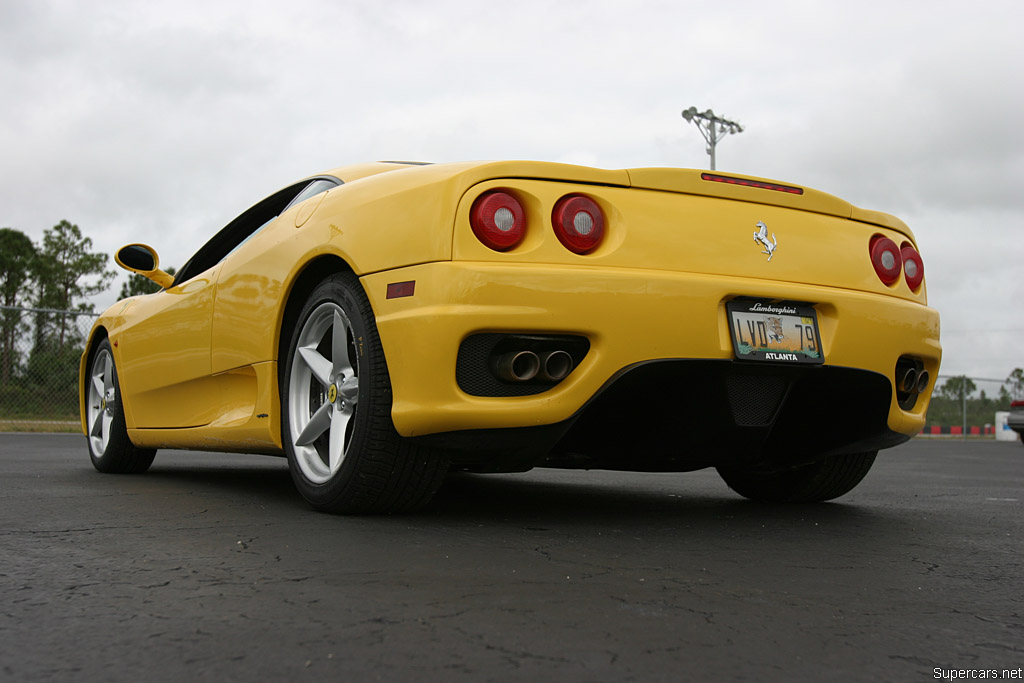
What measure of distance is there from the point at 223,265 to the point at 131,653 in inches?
110

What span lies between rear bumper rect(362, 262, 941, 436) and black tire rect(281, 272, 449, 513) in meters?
0.11

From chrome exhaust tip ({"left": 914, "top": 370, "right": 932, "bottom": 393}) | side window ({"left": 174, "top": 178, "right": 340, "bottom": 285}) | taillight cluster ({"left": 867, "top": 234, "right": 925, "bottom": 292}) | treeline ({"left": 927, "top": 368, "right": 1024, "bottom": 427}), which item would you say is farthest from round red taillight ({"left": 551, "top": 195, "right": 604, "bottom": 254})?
treeline ({"left": 927, "top": 368, "right": 1024, "bottom": 427})

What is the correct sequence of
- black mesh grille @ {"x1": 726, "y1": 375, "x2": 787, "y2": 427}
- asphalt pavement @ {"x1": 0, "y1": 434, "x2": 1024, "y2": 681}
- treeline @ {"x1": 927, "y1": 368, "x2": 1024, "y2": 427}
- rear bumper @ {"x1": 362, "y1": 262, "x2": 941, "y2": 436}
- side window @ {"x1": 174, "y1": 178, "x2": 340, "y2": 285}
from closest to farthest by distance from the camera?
1. asphalt pavement @ {"x1": 0, "y1": 434, "x2": 1024, "y2": 681}
2. rear bumper @ {"x1": 362, "y1": 262, "x2": 941, "y2": 436}
3. black mesh grille @ {"x1": 726, "y1": 375, "x2": 787, "y2": 427}
4. side window @ {"x1": 174, "y1": 178, "x2": 340, "y2": 285}
5. treeline @ {"x1": 927, "y1": 368, "x2": 1024, "y2": 427}

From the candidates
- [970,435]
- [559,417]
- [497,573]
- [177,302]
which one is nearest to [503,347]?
[559,417]

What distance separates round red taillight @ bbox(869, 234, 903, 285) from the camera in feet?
11.6

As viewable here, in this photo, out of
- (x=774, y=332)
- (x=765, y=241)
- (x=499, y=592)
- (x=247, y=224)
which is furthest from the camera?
(x=247, y=224)

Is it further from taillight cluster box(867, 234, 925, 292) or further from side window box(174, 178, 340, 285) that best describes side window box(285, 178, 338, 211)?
taillight cluster box(867, 234, 925, 292)

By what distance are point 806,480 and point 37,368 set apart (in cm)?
1159

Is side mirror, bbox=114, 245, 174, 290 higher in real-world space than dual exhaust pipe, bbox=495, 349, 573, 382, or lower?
higher

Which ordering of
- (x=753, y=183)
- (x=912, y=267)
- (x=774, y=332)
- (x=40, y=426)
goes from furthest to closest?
(x=40, y=426), (x=912, y=267), (x=753, y=183), (x=774, y=332)

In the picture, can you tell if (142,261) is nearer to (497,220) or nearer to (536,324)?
(497,220)

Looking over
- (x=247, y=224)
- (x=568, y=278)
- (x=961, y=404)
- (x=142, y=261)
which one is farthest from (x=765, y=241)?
(x=961, y=404)

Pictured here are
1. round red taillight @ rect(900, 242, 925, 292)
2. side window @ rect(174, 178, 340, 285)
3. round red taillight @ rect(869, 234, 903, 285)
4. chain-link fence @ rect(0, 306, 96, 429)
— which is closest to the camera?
round red taillight @ rect(869, 234, 903, 285)

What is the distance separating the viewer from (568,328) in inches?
112
